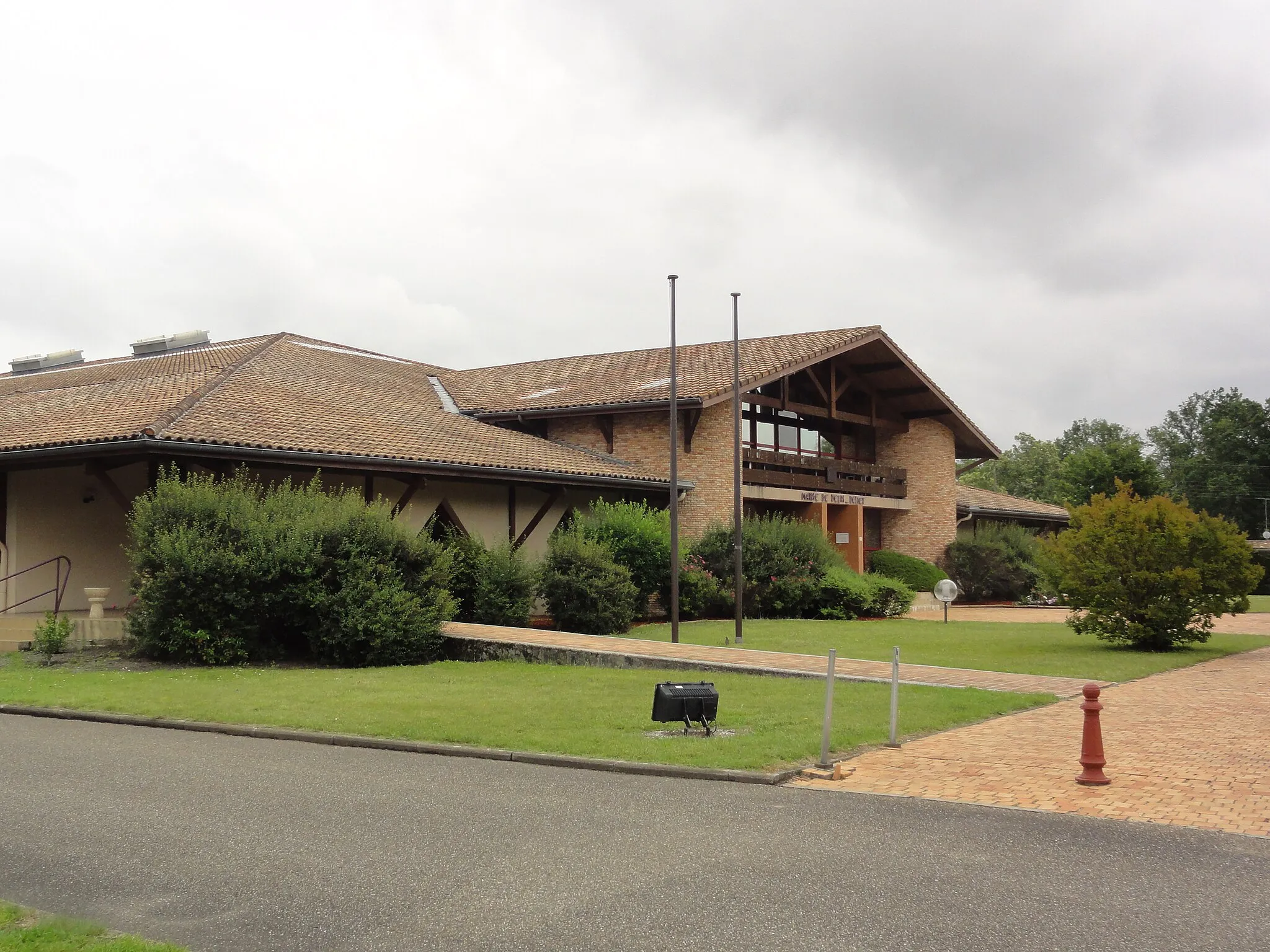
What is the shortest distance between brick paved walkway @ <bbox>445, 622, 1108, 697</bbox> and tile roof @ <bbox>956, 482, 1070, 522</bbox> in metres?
23.3

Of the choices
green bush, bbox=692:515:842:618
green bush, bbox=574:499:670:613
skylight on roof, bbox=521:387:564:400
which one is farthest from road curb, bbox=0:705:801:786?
Answer: skylight on roof, bbox=521:387:564:400

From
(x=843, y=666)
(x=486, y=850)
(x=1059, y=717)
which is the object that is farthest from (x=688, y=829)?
(x=843, y=666)

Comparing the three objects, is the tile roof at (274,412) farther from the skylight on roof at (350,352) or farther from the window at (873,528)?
the window at (873,528)

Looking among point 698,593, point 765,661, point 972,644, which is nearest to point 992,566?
point 698,593

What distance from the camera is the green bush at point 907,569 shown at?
105ft

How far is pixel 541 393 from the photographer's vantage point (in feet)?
96.8

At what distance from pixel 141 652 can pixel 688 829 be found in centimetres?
1153

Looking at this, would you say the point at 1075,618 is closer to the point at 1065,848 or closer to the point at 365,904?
the point at 1065,848

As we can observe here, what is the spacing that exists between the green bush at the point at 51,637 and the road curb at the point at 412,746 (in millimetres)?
3855

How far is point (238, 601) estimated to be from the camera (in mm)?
15195

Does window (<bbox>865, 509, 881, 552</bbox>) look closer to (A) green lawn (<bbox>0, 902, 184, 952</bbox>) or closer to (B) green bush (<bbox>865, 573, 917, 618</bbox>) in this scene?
(B) green bush (<bbox>865, 573, 917, 618</bbox>)

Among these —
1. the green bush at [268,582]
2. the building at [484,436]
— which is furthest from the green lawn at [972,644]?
Result: the green bush at [268,582]

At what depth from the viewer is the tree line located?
55.0m

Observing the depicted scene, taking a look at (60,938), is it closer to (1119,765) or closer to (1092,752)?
(1092,752)
